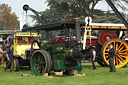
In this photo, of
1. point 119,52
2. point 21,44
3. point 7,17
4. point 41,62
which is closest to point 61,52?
point 41,62

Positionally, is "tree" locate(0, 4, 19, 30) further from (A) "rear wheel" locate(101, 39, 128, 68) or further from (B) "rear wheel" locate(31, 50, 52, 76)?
(B) "rear wheel" locate(31, 50, 52, 76)

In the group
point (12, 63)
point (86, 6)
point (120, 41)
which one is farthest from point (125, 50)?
point (86, 6)

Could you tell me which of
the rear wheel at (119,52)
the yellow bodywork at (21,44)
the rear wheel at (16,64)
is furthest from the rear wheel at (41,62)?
the rear wheel at (119,52)

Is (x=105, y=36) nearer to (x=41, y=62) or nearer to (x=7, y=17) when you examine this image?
(x=41, y=62)

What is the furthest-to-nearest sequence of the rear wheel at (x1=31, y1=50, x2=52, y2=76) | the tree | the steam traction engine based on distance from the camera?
the tree → the rear wheel at (x1=31, y1=50, x2=52, y2=76) → the steam traction engine

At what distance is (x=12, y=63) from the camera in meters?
13.4

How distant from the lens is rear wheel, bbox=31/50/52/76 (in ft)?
36.0

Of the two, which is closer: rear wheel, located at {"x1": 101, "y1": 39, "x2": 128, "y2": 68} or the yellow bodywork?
the yellow bodywork

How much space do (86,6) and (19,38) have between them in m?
16.2

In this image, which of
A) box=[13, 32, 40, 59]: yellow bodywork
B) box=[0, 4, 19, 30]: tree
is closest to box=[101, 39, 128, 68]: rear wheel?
box=[13, 32, 40, 59]: yellow bodywork

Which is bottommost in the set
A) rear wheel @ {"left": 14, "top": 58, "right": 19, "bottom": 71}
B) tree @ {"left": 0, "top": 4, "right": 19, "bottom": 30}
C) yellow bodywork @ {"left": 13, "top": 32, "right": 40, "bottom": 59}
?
rear wheel @ {"left": 14, "top": 58, "right": 19, "bottom": 71}

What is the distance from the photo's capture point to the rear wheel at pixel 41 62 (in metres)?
11.0

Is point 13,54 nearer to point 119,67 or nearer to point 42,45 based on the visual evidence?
point 42,45

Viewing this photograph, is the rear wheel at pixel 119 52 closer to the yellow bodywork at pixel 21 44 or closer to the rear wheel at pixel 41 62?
the yellow bodywork at pixel 21 44
